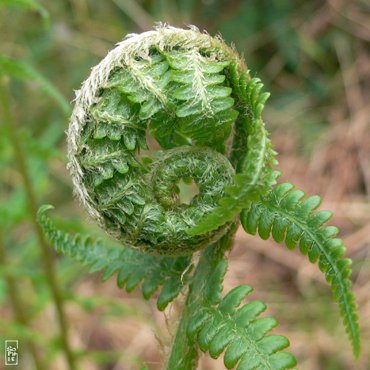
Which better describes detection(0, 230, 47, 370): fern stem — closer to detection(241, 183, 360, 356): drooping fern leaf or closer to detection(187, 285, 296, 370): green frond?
detection(187, 285, 296, 370): green frond

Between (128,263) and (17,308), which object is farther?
(17,308)

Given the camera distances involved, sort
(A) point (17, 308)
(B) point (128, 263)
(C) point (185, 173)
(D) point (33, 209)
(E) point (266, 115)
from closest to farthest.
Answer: (C) point (185, 173), (B) point (128, 263), (D) point (33, 209), (A) point (17, 308), (E) point (266, 115)

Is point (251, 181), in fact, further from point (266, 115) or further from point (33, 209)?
point (266, 115)

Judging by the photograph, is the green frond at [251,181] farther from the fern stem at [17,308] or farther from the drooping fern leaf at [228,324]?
the fern stem at [17,308]

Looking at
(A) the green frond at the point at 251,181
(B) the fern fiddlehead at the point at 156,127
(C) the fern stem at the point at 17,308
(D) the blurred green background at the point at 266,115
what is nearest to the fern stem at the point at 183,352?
(B) the fern fiddlehead at the point at 156,127

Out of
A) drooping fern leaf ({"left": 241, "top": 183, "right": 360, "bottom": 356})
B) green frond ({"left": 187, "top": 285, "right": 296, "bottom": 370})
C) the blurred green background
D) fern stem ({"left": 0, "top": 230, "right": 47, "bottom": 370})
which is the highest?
the blurred green background

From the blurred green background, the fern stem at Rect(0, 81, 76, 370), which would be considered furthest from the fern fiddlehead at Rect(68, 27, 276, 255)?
the blurred green background

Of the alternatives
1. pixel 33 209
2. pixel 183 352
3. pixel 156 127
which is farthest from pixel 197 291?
pixel 33 209
